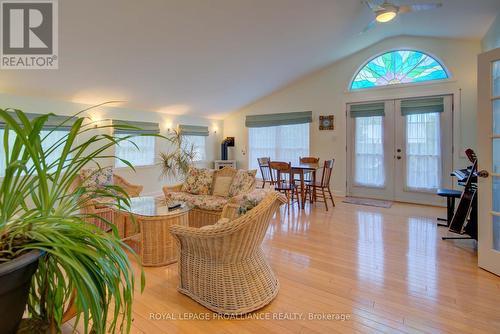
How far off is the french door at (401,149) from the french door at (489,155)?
2828mm

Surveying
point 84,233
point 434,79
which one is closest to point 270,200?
point 84,233

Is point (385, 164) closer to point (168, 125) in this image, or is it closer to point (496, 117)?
point (496, 117)

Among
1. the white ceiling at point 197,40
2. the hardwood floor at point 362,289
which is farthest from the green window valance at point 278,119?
the hardwood floor at point 362,289

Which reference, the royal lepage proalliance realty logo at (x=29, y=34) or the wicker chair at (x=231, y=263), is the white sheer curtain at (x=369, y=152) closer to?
the wicker chair at (x=231, y=263)

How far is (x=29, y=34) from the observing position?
3.00 meters

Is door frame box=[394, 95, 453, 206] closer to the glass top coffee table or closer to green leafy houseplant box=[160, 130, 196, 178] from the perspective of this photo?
green leafy houseplant box=[160, 130, 196, 178]

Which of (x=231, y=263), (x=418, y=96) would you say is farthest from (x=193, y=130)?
(x=231, y=263)

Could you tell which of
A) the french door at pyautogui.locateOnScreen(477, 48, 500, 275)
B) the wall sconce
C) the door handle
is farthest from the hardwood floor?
the wall sconce

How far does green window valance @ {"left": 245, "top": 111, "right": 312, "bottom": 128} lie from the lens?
20.5 feet

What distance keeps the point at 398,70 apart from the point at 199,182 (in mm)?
4586

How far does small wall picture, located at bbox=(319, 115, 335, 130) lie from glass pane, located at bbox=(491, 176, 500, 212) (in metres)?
3.77

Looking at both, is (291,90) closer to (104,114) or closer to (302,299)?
(104,114)

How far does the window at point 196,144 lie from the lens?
677 cm

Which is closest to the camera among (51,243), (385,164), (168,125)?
(51,243)
